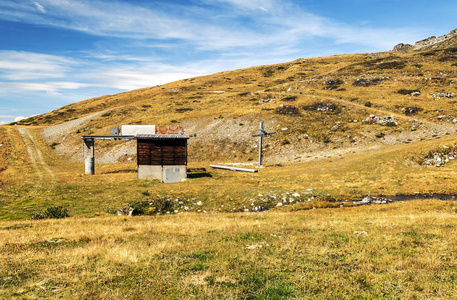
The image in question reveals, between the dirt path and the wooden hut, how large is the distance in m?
12.1

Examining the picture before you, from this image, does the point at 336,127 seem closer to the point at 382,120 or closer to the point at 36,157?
the point at 382,120

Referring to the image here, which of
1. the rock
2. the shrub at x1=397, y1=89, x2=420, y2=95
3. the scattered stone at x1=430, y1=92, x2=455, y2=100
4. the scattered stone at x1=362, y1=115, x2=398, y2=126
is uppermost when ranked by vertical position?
the rock

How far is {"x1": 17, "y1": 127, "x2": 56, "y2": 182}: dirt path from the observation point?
37.8m

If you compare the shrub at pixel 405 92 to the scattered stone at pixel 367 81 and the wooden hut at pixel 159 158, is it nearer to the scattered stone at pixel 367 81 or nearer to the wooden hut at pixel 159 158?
the scattered stone at pixel 367 81

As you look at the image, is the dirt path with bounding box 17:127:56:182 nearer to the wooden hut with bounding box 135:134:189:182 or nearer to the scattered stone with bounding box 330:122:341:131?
the wooden hut with bounding box 135:134:189:182

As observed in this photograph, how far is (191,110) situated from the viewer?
8581cm

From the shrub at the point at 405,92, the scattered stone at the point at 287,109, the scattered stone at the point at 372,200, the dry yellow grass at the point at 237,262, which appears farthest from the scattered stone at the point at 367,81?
the dry yellow grass at the point at 237,262

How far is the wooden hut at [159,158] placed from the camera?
119 ft

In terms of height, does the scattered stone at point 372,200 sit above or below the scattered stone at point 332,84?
below

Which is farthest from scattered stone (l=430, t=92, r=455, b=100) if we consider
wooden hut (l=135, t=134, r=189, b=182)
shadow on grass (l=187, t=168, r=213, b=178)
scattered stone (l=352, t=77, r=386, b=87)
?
wooden hut (l=135, t=134, r=189, b=182)

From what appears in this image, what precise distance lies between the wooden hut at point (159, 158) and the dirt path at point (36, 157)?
39.6ft

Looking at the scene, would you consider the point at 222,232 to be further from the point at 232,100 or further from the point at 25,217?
the point at 232,100

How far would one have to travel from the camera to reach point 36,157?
53.6 m

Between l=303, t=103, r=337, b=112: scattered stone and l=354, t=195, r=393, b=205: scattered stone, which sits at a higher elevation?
l=303, t=103, r=337, b=112: scattered stone
